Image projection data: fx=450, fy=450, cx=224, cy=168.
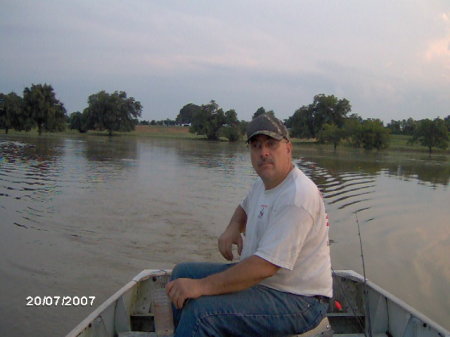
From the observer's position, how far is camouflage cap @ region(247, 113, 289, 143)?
9.57ft

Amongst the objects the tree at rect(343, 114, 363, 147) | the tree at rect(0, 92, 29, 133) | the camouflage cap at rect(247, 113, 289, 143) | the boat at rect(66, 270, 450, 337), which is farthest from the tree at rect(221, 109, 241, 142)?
the camouflage cap at rect(247, 113, 289, 143)

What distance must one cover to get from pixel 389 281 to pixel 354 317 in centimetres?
360

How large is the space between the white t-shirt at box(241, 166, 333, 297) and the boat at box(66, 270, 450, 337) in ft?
1.32

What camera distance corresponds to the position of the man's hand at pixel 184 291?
269 centimetres

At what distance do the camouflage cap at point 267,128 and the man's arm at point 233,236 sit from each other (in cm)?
92

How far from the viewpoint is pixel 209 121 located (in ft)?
322

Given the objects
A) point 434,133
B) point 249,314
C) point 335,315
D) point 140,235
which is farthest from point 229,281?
point 434,133

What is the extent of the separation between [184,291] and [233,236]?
1.00 meters

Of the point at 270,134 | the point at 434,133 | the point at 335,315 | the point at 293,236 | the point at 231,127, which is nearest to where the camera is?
the point at 293,236

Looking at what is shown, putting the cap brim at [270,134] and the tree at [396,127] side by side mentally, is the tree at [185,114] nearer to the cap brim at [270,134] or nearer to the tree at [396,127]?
the tree at [396,127]

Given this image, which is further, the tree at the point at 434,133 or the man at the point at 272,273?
the tree at the point at 434,133

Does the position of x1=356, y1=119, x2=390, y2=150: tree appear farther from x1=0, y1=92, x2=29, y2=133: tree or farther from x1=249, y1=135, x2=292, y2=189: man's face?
x1=249, y1=135, x2=292, y2=189: man's face

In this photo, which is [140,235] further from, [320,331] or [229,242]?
[320,331]
